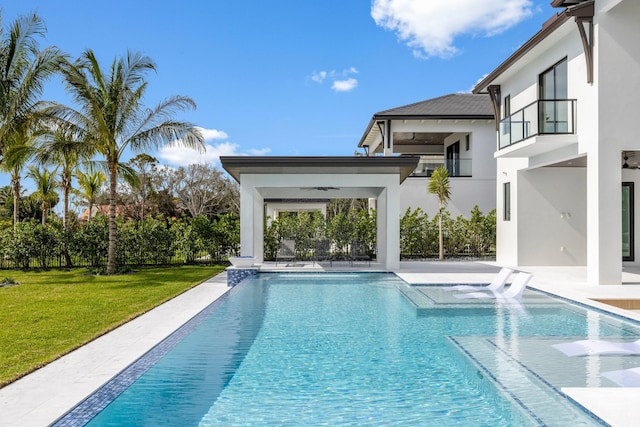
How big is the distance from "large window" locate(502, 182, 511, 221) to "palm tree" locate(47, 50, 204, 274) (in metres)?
11.6

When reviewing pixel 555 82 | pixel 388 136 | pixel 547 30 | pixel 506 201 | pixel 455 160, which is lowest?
pixel 506 201

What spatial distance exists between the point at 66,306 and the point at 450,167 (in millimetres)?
20152

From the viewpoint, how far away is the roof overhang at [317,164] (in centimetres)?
1447

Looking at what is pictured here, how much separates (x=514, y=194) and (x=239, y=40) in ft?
44.0

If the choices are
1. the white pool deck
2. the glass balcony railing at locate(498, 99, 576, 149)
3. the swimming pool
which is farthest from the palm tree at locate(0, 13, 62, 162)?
the glass balcony railing at locate(498, 99, 576, 149)

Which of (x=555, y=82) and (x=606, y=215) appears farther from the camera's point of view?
(x=555, y=82)

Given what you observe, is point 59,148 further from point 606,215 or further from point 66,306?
point 606,215

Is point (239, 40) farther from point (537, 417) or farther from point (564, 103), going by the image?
point (537, 417)

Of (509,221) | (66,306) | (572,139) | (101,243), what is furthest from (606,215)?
(101,243)

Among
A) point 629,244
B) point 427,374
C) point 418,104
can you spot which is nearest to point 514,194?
point 629,244

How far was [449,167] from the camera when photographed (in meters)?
25.7

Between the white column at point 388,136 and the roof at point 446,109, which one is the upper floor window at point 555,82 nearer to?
the roof at point 446,109

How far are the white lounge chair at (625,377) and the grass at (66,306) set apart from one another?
629 centimetres

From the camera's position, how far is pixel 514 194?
59.3 feet
